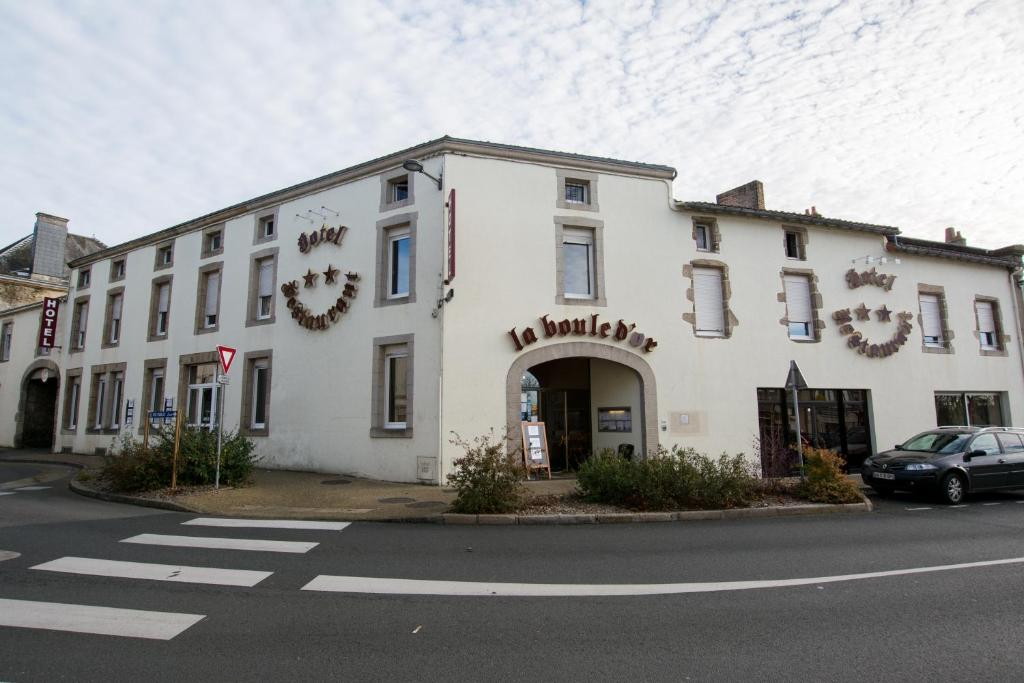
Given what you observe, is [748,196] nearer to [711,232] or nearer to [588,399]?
[711,232]

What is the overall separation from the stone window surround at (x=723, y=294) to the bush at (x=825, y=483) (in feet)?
14.8

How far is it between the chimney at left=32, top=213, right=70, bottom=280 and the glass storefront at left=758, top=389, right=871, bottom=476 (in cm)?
3086

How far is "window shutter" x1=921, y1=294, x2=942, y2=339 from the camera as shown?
55.8ft

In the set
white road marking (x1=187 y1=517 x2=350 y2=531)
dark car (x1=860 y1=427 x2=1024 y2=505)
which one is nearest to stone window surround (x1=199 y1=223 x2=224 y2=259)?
white road marking (x1=187 y1=517 x2=350 y2=531)

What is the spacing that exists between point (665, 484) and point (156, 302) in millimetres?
17233

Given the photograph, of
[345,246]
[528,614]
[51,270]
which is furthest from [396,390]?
[51,270]

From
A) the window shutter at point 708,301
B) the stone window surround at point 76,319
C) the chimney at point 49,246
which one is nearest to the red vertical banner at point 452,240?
the window shutter at point 708,301

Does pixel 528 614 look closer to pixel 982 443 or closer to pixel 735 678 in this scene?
pixel 735 678

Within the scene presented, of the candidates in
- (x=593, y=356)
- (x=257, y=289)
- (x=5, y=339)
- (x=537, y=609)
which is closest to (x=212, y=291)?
(x=257, y=289)

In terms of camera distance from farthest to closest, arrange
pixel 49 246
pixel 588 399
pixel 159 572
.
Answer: pixel 49 246, pixel 588 399, pixel 159 572

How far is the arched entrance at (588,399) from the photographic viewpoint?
43.6ft

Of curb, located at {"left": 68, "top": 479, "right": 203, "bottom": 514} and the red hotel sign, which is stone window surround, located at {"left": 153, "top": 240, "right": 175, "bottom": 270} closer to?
the red hotel sign

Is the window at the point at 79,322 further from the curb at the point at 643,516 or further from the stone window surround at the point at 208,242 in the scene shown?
the curb at the point at 643,516

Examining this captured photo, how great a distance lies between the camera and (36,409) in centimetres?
2327
